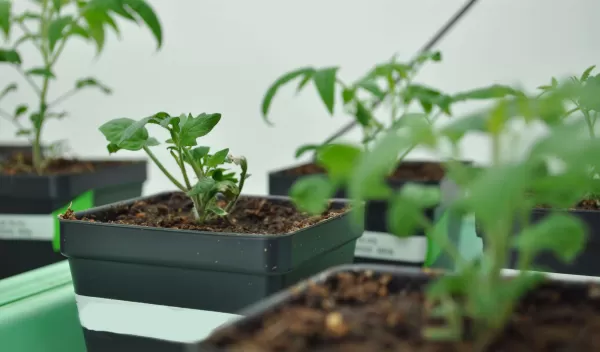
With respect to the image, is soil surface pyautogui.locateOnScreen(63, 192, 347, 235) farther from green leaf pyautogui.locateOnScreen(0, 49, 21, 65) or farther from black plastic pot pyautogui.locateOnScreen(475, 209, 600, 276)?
green leaf pyautogui.locateOnScreen(0, 49, 21, 65)

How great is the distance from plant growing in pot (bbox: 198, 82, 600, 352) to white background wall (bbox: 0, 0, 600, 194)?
0.71 meters

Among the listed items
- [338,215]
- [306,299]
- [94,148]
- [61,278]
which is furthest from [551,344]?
[94,148]

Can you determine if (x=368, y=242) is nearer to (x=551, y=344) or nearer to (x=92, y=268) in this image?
(x=92, y=268)

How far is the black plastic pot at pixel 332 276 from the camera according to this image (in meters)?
0.39

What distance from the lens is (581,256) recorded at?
0.65 m

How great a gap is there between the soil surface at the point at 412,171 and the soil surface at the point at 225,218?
243 millimetres

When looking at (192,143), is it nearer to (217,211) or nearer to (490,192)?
(217,211)

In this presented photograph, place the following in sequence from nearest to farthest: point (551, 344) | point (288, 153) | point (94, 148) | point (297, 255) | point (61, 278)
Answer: point (551, 344) → point (297, 255) → point (61, 278) → point (288, 153) → point (94, 148)

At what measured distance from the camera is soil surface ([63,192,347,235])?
25.5 inches

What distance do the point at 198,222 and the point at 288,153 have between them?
0.62m

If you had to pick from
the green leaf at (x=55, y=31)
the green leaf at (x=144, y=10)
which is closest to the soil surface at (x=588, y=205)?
the green leaf at (x=144, y=10)

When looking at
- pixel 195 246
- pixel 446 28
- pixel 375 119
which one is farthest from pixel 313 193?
pixel 446 28

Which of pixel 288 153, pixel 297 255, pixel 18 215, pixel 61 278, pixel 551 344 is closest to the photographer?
pixel 551 344

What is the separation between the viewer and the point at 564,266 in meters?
0.66
